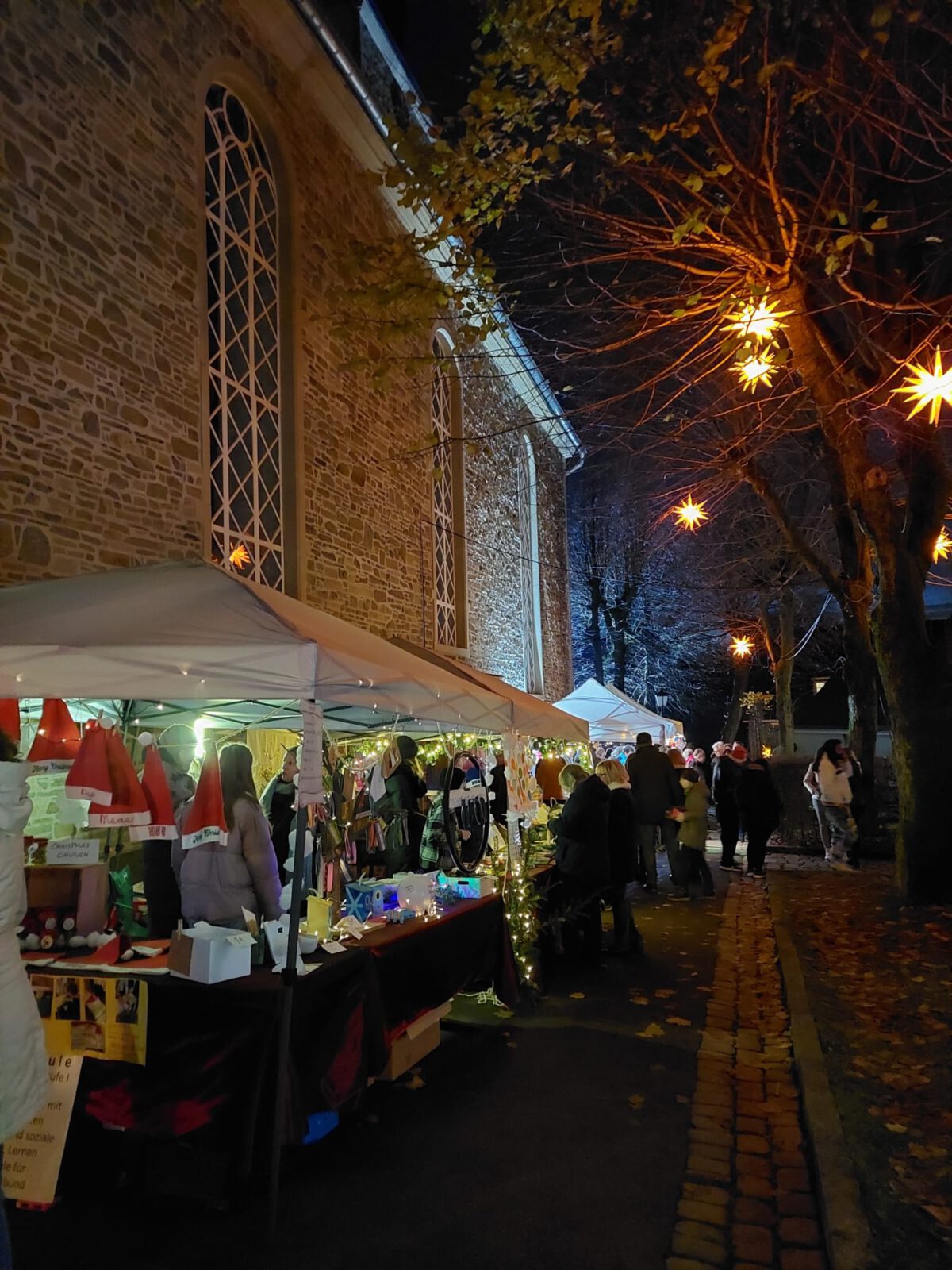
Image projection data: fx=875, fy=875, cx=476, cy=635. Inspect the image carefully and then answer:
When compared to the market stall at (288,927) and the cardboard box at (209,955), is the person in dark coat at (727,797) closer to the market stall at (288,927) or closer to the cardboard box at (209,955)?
the market stall at (288,927)

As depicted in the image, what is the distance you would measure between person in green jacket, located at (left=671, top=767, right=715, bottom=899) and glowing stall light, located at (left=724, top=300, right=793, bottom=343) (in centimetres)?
574

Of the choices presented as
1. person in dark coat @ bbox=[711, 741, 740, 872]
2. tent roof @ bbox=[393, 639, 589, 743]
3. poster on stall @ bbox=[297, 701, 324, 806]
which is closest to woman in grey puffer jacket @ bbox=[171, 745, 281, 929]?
poster on stall @ bbox=[297, 701, 324, 806]

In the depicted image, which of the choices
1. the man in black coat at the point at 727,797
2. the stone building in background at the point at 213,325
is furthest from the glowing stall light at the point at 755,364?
the man in black coat at the point at 727,797

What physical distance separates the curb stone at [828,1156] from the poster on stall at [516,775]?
7.59 ft

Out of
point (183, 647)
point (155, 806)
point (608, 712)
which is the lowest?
point (155, 806)

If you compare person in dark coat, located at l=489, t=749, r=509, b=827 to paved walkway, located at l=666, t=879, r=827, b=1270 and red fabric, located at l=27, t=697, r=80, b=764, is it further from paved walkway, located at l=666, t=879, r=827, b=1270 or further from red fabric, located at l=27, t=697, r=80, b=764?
red fabric, located at l=27, t=697, r=80, b=764

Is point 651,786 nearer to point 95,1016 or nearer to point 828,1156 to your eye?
point 828,1156

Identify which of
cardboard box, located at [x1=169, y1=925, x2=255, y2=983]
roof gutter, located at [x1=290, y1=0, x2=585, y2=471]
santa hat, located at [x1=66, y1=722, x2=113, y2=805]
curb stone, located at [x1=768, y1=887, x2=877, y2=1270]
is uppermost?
roof gutter, located at [x1=290, y1=0, x2=585, y2=471]

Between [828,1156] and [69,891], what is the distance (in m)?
3.70

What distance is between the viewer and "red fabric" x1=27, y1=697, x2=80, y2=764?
4.55 m

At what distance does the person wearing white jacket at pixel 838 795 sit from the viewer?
39.5 feet

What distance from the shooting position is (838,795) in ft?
39.8

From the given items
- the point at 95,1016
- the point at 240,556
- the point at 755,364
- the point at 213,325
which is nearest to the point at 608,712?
the point at 240,556

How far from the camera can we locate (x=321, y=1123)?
4066mm
